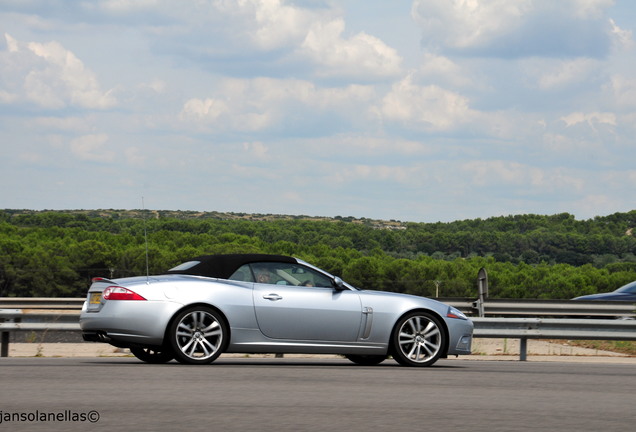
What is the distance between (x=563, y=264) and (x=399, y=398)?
14578 cm

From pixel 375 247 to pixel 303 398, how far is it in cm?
15021

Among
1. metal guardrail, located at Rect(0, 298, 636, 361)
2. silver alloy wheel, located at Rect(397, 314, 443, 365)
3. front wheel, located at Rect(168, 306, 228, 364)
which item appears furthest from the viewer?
metal guardrail, located at Rect(0, 298, 636, 361)

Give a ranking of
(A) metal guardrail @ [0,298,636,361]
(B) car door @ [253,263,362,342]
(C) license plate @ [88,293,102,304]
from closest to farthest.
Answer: (C) license plate @ [88,293,102,304] → (B) car door @ [253,263,362,342] → (A) metal guardrail @ [0,298,636,361]

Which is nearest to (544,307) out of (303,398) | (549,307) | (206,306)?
(549,307)

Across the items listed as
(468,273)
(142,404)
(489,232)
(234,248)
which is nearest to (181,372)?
(142,404)

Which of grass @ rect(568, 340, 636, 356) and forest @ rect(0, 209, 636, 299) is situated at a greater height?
forest @ rect(0, 209, 636, 299)

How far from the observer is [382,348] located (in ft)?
39.1

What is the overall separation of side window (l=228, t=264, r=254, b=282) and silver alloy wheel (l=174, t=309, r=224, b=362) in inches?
25.9

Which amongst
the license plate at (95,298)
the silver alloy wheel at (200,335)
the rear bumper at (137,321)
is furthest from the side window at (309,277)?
the license plate at (95,298)

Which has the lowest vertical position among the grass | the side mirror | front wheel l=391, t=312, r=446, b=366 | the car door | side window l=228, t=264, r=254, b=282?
the grass

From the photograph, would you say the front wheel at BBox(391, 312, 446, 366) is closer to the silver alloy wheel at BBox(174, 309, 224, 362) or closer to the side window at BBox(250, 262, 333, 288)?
the side window at BBox(250, 262, 333, 288)

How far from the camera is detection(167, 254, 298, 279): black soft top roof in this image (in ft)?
38.7

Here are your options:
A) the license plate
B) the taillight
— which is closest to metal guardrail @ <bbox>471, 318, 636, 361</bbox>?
the taillight

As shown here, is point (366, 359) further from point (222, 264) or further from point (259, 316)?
point (222, 264)
